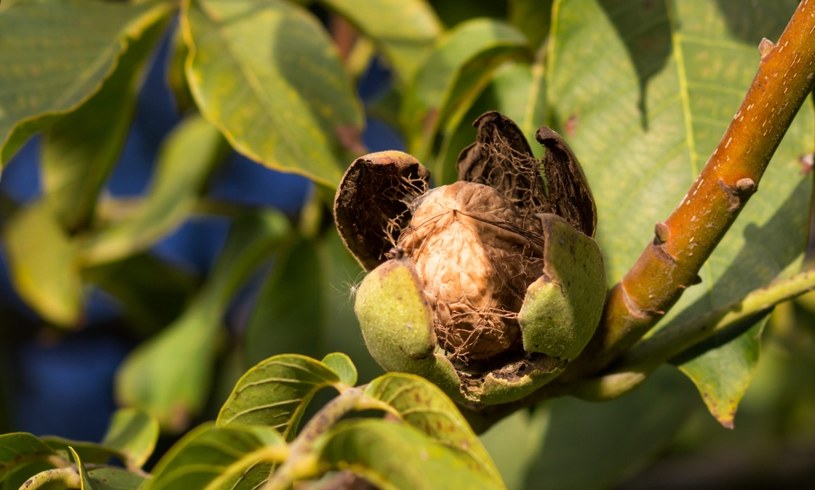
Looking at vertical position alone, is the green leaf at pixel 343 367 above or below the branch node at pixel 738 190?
below

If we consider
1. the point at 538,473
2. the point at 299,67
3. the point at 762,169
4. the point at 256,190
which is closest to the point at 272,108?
the point at 299,67

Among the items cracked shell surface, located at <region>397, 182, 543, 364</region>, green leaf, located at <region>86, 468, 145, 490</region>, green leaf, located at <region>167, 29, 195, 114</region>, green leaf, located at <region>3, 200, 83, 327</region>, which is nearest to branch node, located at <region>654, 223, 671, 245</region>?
cracked shell surface, located at <region>397, 182, 543, 364</region>

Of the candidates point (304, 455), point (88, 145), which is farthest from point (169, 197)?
point (304, 455)

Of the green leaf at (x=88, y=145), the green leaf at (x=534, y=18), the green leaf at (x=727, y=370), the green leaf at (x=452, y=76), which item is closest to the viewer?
the green leaf at (x=727, y=370)

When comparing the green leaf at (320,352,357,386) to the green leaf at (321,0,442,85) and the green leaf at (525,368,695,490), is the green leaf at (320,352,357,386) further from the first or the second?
the green leaf at (525,368,695,490)

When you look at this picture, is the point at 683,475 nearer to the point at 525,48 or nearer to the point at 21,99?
the point at 525,48

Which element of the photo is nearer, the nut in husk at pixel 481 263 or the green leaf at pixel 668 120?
the nut in husk at pixel 481 263

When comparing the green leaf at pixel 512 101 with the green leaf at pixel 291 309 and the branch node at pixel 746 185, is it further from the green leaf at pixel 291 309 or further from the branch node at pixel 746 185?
the green leaf at pixel 291 309

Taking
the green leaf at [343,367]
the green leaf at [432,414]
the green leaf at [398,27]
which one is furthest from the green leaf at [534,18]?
the green leaf at [432,414]
